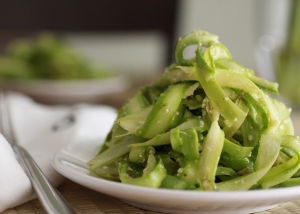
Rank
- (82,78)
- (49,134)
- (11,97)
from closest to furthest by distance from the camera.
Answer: (49,134)
(11,97)
(82,78)

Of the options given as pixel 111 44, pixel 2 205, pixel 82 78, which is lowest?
pixel 111 44

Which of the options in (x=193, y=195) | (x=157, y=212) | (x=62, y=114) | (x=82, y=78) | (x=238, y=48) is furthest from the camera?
(x=238, y=48)

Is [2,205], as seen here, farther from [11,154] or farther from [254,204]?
[254,204]

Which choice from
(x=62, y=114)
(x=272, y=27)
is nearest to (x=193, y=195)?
(x=62, y=114)

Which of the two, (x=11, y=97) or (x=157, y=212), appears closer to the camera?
(x=157, y=212)

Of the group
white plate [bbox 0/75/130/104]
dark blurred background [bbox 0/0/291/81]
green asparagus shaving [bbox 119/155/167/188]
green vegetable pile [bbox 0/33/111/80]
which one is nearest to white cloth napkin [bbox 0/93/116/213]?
green asparagus shaving [bbox 119/155/167/188]

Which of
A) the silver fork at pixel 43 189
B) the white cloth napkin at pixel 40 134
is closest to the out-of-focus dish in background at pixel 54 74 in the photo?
the white cloth napkin at pixel 40 134

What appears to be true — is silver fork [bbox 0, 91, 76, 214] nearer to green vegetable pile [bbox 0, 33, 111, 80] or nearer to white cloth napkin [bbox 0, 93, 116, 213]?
white cloth napkin [bbox 0, 93, 116, 213]

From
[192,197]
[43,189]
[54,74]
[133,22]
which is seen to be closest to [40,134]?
[43,189]
